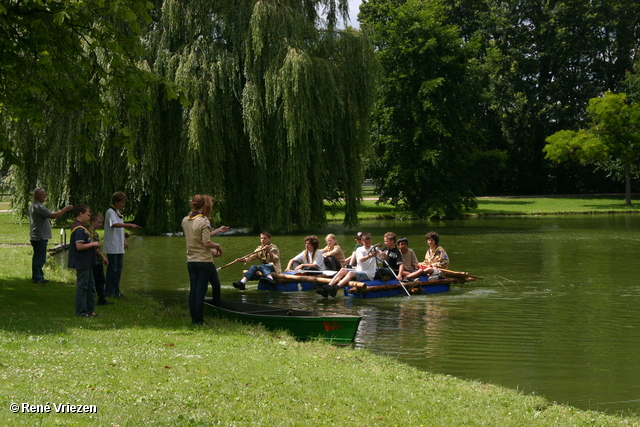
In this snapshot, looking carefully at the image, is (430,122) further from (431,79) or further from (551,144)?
(551,144)

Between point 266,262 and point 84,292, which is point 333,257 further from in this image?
point 84,292

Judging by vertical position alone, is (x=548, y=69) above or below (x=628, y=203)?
above

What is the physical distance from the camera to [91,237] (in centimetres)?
1033

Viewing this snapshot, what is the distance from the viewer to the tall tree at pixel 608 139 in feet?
154

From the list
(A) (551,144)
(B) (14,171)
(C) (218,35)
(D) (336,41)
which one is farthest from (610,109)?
(B) (14,171)

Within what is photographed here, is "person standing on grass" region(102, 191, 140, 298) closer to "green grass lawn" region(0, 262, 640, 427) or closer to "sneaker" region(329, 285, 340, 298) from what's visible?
"green grass lawn" region(0, 262, 640, 427)

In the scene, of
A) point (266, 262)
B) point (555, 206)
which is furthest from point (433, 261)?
point (555, 206)

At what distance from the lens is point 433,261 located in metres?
16.1

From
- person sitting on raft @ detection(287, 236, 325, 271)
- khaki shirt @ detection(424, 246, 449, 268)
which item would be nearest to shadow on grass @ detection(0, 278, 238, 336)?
person sitting on raft @ detection(287, 236, 325, 271)

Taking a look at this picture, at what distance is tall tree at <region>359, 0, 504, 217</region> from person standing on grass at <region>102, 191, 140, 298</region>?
28.8 metres

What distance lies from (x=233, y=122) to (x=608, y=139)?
98.8 feet

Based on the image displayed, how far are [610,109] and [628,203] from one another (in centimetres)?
606

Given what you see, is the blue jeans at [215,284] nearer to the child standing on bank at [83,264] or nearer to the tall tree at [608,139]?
the child standing on bank at [83,264]

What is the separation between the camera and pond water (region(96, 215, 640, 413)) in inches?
327
